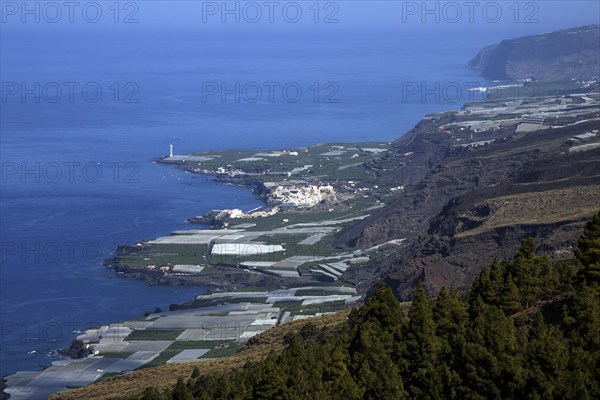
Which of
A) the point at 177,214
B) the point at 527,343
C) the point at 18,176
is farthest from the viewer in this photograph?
the point at 18,176

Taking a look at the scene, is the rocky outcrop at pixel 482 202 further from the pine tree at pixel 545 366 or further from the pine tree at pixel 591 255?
the pine tree at pixel 545 366

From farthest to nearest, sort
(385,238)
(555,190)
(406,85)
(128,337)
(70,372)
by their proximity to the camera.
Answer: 1. (406,85)
2. (385,238)
3. (555,190)
4. (128,337)
5. (70,372)

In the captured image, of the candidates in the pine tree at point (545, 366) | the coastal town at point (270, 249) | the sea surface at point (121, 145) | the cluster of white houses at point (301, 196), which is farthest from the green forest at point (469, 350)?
the cluster of white houses at point (301, 196)

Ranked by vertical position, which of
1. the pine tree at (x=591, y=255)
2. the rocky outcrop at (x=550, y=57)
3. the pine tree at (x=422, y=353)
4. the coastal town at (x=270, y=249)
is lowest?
the coastal town at (x=270, y=249)

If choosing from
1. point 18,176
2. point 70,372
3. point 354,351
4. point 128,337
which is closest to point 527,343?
point 354,351

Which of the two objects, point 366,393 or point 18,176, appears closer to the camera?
point 366,393

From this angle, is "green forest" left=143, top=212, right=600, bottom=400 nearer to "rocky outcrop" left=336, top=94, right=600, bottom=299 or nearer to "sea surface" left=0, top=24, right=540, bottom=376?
"rocky outcrop" left=336, top=94, right=600, bottom=299

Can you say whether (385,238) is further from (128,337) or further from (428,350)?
(428,350)

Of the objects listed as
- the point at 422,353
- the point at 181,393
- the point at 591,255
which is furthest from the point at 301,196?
the point at 422,353
